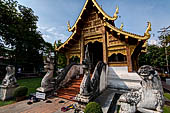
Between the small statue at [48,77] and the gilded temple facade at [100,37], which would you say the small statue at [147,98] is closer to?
the gilded temple facade at [100,37]

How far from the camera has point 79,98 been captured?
3.54m

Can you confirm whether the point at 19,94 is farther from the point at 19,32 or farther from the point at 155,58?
the point at 155,58

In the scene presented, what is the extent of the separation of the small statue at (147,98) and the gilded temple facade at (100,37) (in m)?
4.05

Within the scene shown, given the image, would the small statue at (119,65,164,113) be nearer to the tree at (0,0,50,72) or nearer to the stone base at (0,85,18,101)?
the stone base at (0,85,18,101)

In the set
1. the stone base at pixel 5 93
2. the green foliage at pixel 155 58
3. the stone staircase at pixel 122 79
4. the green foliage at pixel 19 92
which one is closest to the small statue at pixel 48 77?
the green foliage at pixel 19 92

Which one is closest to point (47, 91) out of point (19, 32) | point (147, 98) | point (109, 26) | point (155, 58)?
point (147, 98)

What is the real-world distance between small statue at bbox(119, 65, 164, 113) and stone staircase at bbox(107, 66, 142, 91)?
3776 mm

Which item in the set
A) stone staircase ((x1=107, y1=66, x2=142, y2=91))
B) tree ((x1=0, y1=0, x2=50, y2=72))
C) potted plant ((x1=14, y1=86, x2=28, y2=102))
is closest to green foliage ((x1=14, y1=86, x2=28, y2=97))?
potted plant ((x1=14, y1=86, x2=28, y2=102))

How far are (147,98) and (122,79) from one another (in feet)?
13.4

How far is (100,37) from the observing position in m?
7.41

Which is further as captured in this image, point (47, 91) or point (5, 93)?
point (47, 91)

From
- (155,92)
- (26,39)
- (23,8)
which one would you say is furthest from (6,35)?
(155,92)

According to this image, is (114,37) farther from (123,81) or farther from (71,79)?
(71,79)

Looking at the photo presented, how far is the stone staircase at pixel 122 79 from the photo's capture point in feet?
17.8
